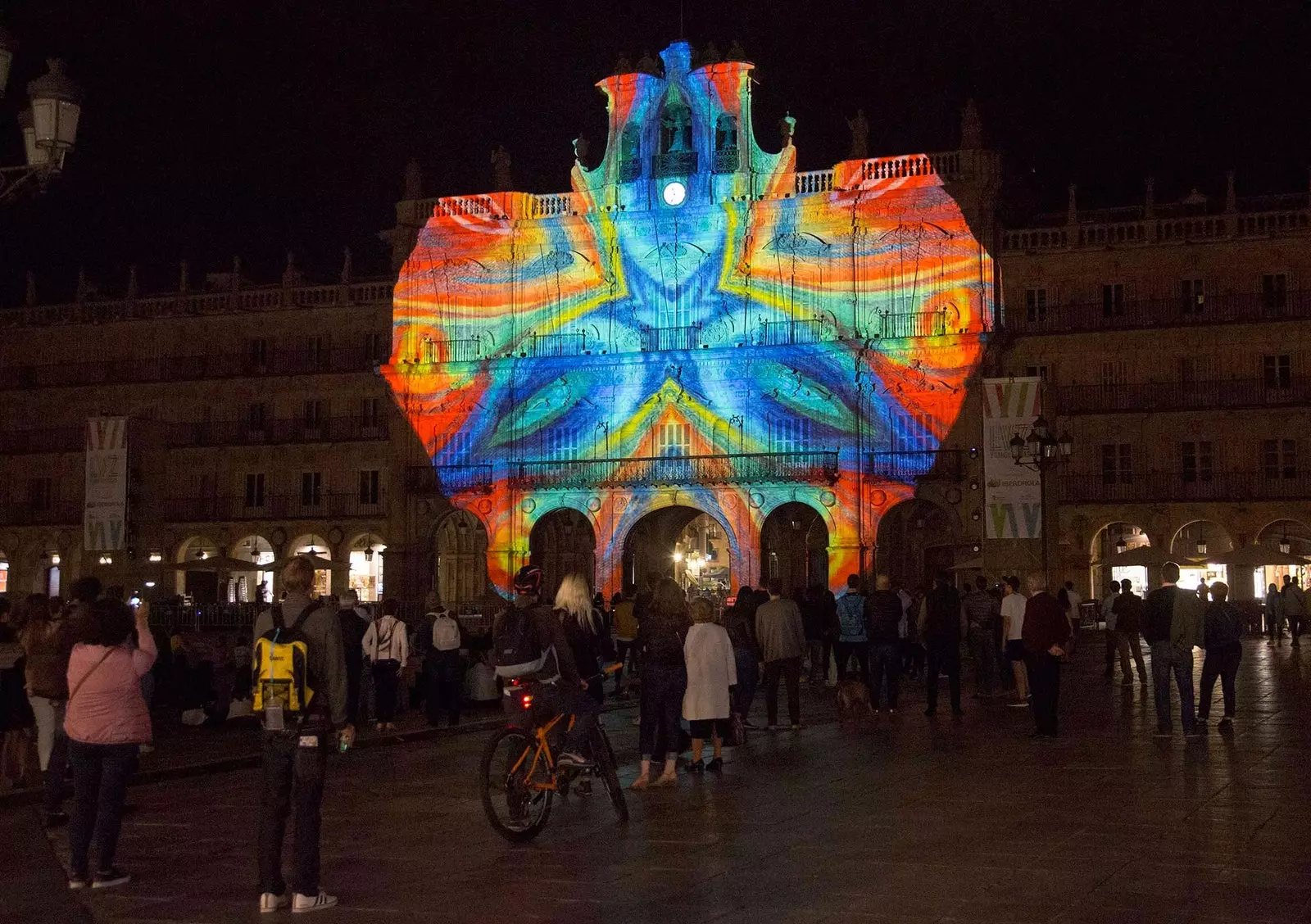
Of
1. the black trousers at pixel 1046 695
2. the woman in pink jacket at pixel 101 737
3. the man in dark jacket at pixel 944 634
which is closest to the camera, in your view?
the woman in pink jacket at pixel 101 737

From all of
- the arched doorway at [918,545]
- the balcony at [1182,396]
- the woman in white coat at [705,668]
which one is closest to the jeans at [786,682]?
the woman in white coat at [705,668]

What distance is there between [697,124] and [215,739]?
31.5m

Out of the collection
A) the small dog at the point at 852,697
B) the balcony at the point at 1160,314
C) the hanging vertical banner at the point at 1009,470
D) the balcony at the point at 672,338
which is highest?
the balcony at the point at 1160,314

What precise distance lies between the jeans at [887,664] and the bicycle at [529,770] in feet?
28.1

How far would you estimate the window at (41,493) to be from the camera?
53.9m

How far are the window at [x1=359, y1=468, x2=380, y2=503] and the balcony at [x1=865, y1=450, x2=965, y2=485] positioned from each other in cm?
1581

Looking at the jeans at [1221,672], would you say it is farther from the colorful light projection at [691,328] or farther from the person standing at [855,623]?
the colorful light projection at [691,328]

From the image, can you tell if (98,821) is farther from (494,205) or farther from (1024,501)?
(494,205)

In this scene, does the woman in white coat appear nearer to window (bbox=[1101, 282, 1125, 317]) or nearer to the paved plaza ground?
the paved plaza ground

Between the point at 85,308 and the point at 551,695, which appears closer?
the point at 551,695

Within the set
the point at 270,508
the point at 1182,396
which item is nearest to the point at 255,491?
the point at 270,508

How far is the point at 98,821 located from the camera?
912 cm

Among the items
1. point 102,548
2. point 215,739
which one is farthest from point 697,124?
point 215,739

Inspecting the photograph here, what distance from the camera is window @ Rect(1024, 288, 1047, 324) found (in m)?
45.6
